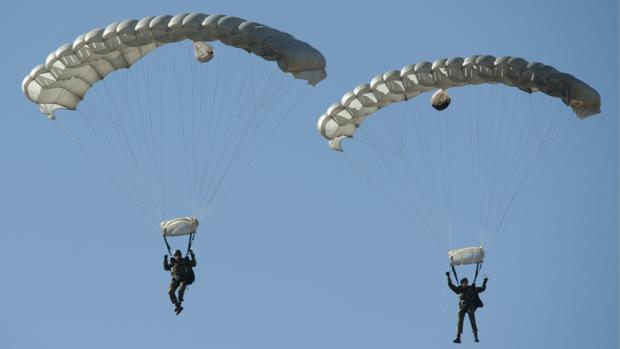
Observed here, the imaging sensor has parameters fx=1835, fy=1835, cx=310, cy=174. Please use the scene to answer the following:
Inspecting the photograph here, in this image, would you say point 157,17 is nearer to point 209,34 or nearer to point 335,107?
point 209,34

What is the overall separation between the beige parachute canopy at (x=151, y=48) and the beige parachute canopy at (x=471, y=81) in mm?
2757

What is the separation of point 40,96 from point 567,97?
34.9 feet

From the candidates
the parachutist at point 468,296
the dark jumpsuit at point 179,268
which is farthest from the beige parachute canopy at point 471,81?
the dark jumpsuit at point 179,268

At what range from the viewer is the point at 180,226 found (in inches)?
1436

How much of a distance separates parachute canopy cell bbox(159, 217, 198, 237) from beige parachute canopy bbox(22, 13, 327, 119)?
332 centimetres

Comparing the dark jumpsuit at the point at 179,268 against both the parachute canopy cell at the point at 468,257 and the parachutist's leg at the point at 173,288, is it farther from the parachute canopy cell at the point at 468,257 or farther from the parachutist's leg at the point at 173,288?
the parachute canopy cell at the point at 468,257

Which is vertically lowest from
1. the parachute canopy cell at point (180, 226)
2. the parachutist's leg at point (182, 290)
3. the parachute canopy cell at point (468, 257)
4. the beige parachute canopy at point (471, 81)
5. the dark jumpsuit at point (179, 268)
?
the parachutist's leg at point (182, 290)

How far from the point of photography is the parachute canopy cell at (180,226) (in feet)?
120

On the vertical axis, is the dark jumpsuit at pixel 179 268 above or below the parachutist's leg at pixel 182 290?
above

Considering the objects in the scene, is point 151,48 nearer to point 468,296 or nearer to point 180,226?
point 180,226

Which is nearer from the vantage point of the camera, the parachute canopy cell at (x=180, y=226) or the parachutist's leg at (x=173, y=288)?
the parachutist's leg at (x=173, y=288)

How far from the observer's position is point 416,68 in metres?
37.1

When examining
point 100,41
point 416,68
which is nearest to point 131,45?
point 100,41

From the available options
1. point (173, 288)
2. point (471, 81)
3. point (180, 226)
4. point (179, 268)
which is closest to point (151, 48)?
point (180, 226)
